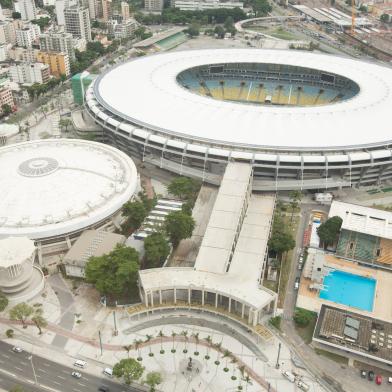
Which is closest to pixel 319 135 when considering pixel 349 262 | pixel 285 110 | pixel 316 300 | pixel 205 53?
pixel 285 110

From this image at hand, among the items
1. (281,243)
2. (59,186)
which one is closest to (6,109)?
(59,186)

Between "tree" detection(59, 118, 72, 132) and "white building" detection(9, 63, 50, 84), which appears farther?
"white building" detection(9, 63, 50, 84)

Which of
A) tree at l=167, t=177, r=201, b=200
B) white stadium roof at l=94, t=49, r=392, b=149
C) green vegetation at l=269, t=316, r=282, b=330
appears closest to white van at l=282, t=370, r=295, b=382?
green vegetation at l=269, t=316, r=282, b=330

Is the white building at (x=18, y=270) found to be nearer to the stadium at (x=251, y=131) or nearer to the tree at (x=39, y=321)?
the tree at (x=39, y=321)

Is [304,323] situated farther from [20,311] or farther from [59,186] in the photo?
[59,186]

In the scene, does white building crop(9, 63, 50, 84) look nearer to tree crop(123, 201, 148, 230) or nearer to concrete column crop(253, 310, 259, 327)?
tree crop(123, 201, 148, 230)

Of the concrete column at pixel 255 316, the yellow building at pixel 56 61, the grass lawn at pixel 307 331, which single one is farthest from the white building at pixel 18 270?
the yellow building at pixel 56 61
